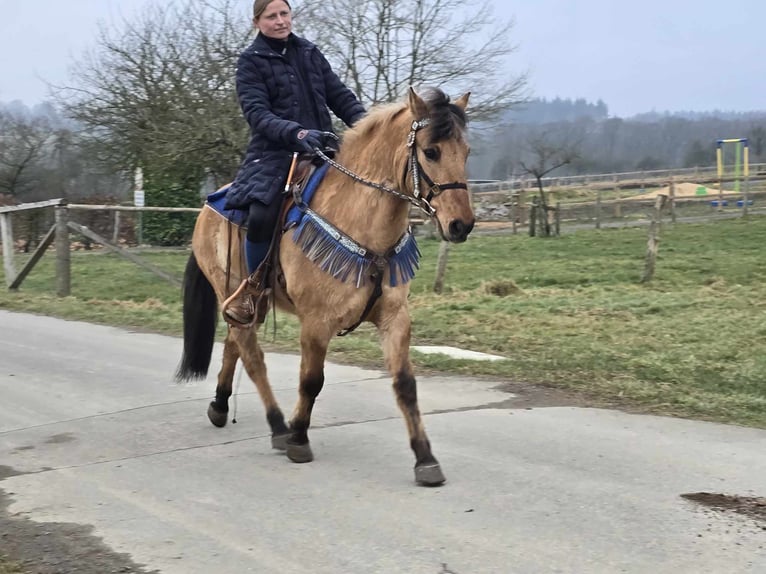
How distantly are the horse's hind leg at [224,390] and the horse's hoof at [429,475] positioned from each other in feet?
6.68

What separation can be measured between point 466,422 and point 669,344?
368cm

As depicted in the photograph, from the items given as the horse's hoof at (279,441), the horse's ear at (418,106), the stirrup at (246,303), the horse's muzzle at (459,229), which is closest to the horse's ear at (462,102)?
the horse's ear at (418,106)

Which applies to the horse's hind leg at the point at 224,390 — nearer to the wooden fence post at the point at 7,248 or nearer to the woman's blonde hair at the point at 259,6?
the woman's blonde hair at the point at 259,6

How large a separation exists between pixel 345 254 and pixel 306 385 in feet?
2.94

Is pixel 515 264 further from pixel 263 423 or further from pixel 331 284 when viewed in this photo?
pixel 331 284

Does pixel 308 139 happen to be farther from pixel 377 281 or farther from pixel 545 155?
pixel 545 155

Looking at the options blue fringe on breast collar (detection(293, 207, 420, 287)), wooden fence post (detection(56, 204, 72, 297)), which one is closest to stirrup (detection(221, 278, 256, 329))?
blue fringe on breast collar (detection(293, 207, 420, 287))

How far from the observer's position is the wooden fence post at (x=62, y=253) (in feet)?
48.3

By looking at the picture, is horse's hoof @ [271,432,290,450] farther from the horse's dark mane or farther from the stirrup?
the horse's dark mane

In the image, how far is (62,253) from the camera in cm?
1490

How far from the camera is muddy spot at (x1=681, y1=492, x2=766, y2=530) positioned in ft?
13.9

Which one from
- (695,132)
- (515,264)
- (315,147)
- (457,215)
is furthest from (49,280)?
(695,132)

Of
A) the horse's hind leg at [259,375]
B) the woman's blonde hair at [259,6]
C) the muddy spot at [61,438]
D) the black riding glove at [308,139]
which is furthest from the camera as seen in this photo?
the muddy spot at [61,438]

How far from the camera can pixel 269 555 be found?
3.89 metres
